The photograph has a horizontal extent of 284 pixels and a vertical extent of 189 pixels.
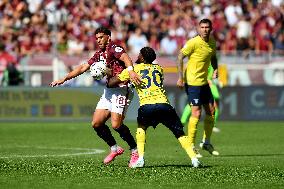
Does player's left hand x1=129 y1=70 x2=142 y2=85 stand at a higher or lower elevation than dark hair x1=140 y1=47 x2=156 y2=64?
lower

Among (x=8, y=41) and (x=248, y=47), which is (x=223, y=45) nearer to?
(x=248, y=47)

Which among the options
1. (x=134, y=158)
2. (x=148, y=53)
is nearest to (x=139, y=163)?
(x=134, y=158)

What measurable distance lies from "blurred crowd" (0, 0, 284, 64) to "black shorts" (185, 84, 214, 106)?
13502 millimetres

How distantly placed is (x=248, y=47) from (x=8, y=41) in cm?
850

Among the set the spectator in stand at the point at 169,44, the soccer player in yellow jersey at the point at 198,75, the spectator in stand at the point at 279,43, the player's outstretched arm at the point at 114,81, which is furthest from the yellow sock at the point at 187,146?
the spectator in stand at the point at 279,43

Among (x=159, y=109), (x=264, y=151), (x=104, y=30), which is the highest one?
(x=104, y=30)

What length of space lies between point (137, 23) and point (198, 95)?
16405 millimetres

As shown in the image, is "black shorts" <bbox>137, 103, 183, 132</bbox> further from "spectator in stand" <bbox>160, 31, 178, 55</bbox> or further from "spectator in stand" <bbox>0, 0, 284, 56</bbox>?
"spectator in stand" <bbox>160, 31, 178, 55</bbox>

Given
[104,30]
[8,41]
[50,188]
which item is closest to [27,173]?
[50,188]

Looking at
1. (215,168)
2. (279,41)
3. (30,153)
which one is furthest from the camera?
(279,41)

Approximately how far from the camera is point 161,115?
1432 cm

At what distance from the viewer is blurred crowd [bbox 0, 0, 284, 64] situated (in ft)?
106

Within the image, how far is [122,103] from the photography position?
603 inches

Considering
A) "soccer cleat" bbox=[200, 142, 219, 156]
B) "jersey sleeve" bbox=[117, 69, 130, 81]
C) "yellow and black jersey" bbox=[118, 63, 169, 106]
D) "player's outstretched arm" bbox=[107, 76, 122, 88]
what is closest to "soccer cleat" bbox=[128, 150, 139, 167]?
"yellow and black jersey" bbox=[118, 63, 169, 106]
